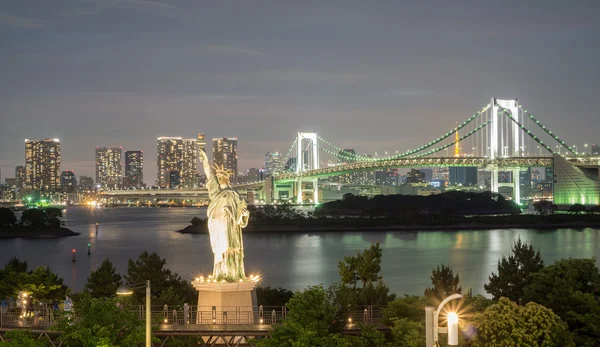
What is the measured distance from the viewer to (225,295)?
11.2 m

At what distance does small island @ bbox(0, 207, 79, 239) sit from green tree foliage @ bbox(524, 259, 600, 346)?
146 ft

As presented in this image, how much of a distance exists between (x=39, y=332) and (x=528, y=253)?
1057cm

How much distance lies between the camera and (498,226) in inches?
2234

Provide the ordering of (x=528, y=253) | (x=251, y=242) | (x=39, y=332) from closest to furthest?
(x=39, y=332), (x=528, y=253), (x=251, y=242)

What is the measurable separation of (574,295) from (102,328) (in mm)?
6330

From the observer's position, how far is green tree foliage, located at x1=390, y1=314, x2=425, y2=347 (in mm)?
10320

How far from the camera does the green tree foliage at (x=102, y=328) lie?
984 centimetres

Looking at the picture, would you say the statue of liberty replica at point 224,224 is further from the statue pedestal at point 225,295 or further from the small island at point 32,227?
the small island at point 32,227

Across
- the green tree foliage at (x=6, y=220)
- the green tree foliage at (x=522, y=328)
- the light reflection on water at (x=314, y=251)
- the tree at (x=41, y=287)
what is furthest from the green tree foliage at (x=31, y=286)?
the green tree foliage at (x=6, y=220)

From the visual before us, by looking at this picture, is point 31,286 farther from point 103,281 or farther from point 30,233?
point 30,233

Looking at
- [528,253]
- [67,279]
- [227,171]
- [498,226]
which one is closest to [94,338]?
[227,171]

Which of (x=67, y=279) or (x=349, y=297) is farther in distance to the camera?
(x=67, y=279)

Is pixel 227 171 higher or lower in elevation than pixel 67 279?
higher

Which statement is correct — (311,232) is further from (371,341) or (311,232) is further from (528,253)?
(371,341)
